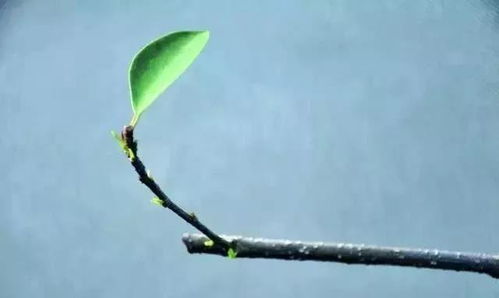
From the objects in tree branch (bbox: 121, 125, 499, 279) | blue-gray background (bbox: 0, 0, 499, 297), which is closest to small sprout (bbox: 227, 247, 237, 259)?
tree branch (bbox: 121, 125, 499, 279)

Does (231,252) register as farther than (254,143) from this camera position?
No

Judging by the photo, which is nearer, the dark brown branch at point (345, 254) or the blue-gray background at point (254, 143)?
the dark brown branch at point (345, 254)

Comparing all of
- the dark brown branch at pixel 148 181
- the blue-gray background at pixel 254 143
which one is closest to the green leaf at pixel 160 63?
the dark brown branch at pixel 148 181

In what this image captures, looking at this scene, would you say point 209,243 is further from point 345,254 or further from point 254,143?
point 254,143

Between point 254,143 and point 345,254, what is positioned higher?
point 345,254

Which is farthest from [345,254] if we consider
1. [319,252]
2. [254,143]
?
[254,143]

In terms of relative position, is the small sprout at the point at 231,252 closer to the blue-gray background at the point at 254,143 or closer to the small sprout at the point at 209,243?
the small sprout at the point at 209,243
